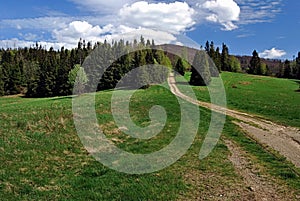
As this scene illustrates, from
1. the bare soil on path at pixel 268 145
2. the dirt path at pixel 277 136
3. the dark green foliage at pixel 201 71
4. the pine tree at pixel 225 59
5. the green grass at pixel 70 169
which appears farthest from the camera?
the pine tree at pixel 225 59

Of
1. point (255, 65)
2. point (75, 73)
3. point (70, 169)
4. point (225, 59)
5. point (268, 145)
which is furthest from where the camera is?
point (225, 59)

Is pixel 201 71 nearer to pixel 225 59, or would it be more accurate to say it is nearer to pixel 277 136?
pixel 277 136

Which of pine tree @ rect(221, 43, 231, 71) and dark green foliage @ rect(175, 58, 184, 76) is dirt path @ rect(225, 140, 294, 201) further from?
pine tree @ rect(221, 43, 231, 71)

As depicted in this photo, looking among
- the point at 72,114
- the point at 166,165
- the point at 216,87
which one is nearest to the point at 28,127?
the point at 72,114

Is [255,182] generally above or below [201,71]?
below

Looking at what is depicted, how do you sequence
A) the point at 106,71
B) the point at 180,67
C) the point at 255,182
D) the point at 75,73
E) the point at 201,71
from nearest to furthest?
the point at 255,182
the point at 201,71
the point at 75,73
the point at 106,71
the point at 180,67

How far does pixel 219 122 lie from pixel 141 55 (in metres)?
59.0

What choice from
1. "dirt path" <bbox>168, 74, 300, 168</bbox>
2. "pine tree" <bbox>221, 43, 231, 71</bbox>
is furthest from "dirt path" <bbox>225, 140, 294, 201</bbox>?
"pine tree" <bbox>221, 43, 231, 71</bbox>

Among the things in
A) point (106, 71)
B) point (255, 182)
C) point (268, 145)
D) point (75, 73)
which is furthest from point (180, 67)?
point (255, 182)

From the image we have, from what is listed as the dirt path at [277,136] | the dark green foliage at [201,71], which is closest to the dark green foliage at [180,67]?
the dark green foliage at [201,71]

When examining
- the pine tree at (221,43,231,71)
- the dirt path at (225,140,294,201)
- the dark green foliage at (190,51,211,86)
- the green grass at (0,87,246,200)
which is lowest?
the green grass at (0,87,246,200)

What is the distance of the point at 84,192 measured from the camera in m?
12.5

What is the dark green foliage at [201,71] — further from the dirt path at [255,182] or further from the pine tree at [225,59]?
the pine tree at [225,59]

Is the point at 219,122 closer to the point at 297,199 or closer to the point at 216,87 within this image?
the point at 297,199
